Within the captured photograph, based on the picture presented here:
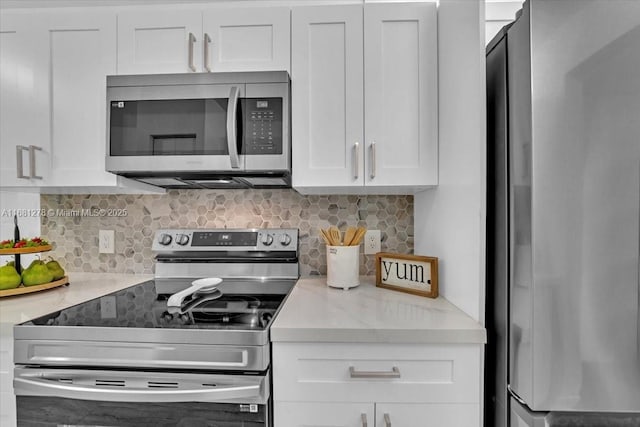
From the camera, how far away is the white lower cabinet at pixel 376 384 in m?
1.08

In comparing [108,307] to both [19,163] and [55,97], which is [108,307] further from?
[55,97]

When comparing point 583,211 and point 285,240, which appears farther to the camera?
point 285,240

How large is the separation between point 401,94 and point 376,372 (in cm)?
106

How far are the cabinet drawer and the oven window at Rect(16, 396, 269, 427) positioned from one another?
0.13 m

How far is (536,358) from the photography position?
90cm

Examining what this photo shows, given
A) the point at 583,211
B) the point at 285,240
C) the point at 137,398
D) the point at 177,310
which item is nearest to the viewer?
the point at 583,211

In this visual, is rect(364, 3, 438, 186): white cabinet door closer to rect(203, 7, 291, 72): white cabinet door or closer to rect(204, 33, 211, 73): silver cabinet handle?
rect(203, 7, 291, 72): white cabinet door

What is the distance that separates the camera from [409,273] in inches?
59.4

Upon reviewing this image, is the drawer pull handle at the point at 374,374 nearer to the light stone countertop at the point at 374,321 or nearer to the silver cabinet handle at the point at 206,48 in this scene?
the light stone countertop at the point at 374,321

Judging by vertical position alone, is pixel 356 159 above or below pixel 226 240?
above

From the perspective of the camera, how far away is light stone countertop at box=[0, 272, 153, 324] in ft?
4.10

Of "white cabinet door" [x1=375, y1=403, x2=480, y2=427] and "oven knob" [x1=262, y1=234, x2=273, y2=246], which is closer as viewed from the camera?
"white cabinet door" [x1=375, y1=403, x2=480, y2=427]

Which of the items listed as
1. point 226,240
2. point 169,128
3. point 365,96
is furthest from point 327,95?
point 226,240

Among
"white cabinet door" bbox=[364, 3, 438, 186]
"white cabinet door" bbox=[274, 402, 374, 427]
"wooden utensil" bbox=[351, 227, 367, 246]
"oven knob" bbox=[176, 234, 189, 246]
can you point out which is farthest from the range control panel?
"white cabinet door" bbox=[274, 402, 374, 427]
